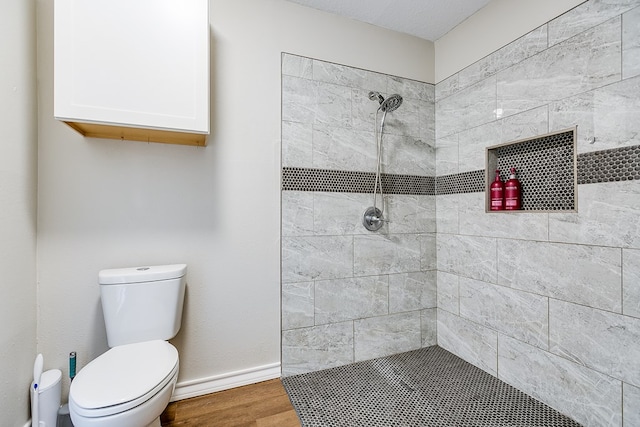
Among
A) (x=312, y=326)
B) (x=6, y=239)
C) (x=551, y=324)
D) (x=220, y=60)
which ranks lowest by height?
(x=312, y=326)

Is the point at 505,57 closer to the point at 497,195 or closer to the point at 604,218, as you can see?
the point at 497,195

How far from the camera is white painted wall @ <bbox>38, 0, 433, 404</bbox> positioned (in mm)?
1491

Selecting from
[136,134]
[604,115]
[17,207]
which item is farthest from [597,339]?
[17,207]

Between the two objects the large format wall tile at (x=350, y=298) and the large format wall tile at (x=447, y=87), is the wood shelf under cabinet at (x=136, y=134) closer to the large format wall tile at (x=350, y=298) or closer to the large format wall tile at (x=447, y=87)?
the large format wall tile at (x=350, y=298)

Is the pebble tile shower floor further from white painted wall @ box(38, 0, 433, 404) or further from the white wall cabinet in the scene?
the white wall cabinet

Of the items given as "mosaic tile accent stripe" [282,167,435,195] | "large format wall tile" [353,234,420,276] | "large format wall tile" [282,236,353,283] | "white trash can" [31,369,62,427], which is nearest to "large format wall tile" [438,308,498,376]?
"large format wall tile" [353,234,420,276]

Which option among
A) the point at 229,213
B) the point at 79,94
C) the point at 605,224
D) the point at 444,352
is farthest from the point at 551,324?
the point at 79,94

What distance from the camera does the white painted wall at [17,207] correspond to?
3.98ft

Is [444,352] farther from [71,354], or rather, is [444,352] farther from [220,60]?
[220,60]

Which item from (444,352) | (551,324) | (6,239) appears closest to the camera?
(6,239)

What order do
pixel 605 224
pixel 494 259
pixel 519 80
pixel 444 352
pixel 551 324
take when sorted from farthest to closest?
pixel 444 352 < pixel 494 259 < pixel 519 80 < pixel 551 324 < pixel 605 224

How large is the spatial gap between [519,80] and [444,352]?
191 cm

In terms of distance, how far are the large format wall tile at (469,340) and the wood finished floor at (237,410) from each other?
1285 mm

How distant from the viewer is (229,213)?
1.82 m
